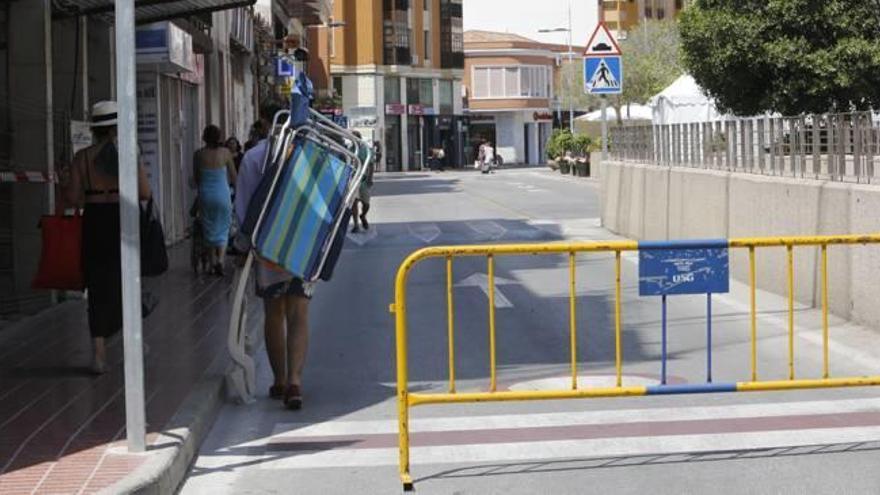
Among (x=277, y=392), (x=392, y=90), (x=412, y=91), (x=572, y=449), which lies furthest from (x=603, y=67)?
(x=412, y=91)

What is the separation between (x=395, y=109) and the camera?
81.1 meters

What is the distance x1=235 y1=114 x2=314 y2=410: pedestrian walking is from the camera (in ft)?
28.3

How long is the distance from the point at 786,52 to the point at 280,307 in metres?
16.9

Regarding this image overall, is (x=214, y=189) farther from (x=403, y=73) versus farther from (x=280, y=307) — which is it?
(x=403, y=73)

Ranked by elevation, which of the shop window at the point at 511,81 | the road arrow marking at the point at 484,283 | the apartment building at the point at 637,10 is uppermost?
the apartment building at the point at 637,10

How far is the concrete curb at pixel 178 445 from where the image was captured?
6.31m

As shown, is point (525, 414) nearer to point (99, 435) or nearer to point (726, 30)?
point (99, 435)

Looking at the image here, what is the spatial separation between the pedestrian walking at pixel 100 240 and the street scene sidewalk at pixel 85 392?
0.37 m

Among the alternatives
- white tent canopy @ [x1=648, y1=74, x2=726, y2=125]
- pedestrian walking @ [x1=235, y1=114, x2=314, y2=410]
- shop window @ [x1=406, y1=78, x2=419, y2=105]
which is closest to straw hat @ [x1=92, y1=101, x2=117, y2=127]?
pedestrian walking @ [x1=235, y1=114, x2=314, y2=410]

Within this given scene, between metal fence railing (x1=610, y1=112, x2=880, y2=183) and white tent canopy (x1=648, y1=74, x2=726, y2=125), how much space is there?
40.9 feet

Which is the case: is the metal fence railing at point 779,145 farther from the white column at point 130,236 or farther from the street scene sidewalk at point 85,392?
the white column at point 130,236

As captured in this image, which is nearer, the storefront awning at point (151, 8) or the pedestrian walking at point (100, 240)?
the pedestrian walking at point (100, 240)

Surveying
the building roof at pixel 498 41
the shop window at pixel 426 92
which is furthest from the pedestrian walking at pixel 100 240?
the building roof at pixel 498 41

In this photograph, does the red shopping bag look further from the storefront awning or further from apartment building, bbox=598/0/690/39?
apartment building, bbox=598/0/690/39
